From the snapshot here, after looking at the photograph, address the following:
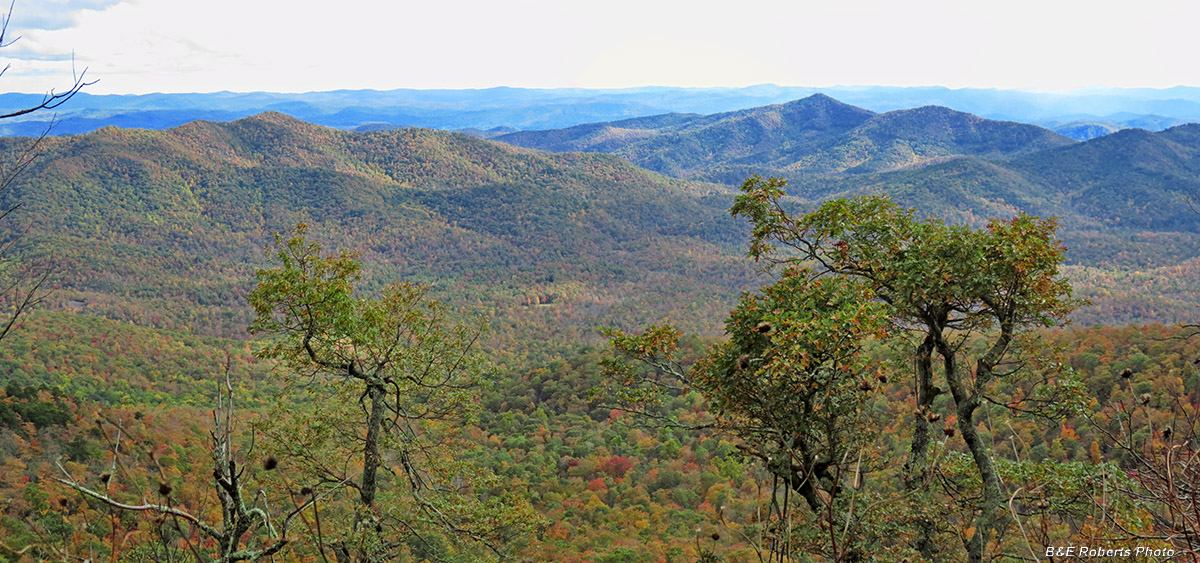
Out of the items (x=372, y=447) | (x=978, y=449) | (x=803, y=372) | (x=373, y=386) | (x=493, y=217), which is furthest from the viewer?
(x=493, y=217)

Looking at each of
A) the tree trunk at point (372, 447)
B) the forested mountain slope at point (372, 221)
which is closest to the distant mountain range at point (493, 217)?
the forested mountain slope at point (372, 221)

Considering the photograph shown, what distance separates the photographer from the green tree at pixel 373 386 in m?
9.43

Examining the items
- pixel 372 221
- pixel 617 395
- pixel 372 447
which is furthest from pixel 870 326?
pixel 372 221

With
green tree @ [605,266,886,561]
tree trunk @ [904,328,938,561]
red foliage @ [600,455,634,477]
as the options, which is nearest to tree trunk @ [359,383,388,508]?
green tree @ [605,266,886,561]

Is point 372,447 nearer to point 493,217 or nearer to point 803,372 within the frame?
point 803,372

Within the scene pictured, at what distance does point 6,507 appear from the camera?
A: 19766 millimetres

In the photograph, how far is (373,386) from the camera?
33.9 feet

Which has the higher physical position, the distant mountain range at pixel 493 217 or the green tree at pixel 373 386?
the green tree at pixel 373 386

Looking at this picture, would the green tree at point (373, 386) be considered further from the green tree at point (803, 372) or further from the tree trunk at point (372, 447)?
the green tree at point (803, 372)

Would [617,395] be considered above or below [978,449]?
above

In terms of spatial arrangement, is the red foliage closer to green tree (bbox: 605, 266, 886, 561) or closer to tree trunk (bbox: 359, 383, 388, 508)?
tree trunk (bbox: 359, 383, 388, 508)


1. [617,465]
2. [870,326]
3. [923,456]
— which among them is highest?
[870,326]

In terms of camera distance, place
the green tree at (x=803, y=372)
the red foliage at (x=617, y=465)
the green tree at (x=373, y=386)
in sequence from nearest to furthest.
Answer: the green tree at (x=803, y=372)
the green tree at (x=373, y=386)
the red foliage at (x=617, y=465)

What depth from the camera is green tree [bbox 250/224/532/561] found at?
9.43 metres
